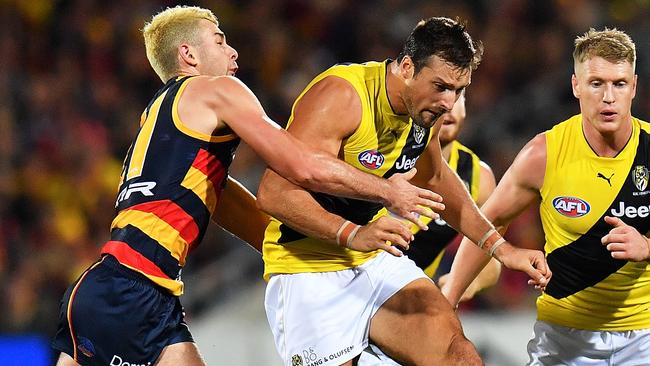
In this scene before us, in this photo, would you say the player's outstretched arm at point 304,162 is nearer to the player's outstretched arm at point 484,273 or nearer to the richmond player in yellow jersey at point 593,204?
the richmond player in yellow jersey at point 593,204

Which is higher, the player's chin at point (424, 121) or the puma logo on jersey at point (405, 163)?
the player's chin at point (424, 121)

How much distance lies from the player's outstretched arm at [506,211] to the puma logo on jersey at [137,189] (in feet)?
5.50

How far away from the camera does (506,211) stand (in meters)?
5.69

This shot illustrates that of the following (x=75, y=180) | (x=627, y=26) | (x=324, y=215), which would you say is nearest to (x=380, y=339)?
(x=324, y=215)

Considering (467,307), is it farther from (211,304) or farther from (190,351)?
(190,351)

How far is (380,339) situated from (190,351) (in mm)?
919

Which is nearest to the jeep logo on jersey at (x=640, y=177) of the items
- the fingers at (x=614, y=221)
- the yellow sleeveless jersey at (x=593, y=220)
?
the yellow sleeveless jersey at (x=593, y=220)

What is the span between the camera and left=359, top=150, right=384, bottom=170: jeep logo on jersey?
16.7 ft

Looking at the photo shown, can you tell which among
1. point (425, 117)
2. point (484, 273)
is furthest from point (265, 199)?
point (484, 273)

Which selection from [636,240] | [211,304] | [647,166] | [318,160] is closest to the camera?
[318,160]

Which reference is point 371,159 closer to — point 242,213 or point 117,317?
point 242,213

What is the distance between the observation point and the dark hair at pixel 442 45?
495 centimetres

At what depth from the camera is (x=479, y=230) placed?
5.43 meters

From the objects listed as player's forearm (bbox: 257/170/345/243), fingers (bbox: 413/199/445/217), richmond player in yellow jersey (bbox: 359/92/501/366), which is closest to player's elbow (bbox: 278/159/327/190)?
player's forearm (bbox: 257/170/345/243)
